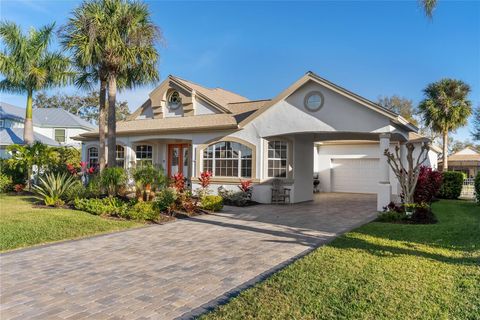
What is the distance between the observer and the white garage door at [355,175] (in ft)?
72.6

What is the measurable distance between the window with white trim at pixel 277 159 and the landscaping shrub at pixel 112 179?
6717 millimetres

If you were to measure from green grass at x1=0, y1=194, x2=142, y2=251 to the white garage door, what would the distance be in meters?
16.8

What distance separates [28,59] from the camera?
22000 mm

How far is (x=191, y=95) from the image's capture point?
18.8 metres

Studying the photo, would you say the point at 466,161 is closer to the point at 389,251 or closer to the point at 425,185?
the point at 425,185

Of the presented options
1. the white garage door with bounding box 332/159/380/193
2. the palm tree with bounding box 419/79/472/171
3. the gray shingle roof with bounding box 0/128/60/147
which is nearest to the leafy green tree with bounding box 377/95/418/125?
the palm tree with bounding box 419/79/472/171

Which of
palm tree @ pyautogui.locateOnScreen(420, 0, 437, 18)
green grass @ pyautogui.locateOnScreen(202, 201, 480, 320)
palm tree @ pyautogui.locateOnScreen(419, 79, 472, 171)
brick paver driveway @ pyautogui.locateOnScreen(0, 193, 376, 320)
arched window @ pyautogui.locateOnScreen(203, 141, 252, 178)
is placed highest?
palm tree @ pyautogui.locateOnScreen(419, 79, 472, 171)

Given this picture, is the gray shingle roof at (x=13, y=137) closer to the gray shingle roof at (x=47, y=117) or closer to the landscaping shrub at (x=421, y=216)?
the gray shingle roof at (x=47, y=117)

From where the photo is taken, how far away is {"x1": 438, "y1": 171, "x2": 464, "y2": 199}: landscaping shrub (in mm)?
19812

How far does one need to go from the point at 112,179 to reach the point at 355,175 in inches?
644

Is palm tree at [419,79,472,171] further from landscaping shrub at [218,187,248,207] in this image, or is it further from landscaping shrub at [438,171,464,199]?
landscaping shrub at [218,187,248,207]

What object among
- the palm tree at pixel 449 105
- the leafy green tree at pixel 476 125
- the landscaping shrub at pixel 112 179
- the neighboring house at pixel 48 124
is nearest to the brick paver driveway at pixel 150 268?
the landscaping shrub at pixel 112 179

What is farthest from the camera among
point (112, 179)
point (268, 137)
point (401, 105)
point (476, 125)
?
point (401, 105)

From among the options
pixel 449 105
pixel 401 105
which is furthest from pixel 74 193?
pixel 401 105
